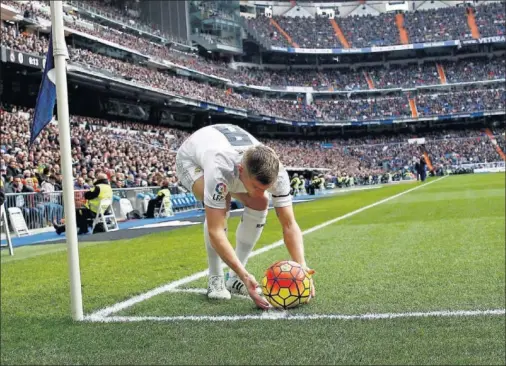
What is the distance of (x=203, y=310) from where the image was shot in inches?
179

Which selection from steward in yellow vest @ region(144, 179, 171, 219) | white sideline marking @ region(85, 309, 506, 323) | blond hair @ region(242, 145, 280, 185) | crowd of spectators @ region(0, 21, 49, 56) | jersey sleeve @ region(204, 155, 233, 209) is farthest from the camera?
crowd of spectators @ region(0, 21, 49, 56)

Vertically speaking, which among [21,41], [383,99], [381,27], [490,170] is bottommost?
[490,170]

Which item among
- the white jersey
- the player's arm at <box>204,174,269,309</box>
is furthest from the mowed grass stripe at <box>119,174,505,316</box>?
the white jersey

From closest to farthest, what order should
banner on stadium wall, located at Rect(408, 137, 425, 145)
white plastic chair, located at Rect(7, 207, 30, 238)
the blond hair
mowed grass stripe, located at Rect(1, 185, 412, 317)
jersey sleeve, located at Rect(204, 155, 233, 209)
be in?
the blond hair → jersey sleeve, located at Rect(204, 155, 233, 209) → mowed grass stripe, located at Rect(1, 185, 412, 317) → white plastic chair, located at Rect(7, 207, 30, 238) → banner on stadium wall, located at Rect(408, 137, 425, 145)

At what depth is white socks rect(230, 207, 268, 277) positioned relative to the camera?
4.71 m

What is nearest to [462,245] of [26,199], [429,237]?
[429,237]

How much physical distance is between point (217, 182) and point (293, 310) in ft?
3.94

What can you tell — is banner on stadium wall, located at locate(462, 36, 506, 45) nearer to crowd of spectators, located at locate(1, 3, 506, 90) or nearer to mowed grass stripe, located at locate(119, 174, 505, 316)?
crowd of spectators, located at locate(1, 3, 506, 90)

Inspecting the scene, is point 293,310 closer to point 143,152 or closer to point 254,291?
point 254,291

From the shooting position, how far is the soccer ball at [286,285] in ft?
14.1

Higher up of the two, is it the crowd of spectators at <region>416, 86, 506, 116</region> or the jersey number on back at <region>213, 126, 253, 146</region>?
the crowd of spectators at <region>416, 86, 506, 116</region>

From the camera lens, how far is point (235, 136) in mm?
4574

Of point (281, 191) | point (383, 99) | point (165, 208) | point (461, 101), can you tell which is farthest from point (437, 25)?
point (281, 191)

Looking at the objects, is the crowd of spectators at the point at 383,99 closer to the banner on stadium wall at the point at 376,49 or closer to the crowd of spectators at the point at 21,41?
the banner on stadium wall at the point at 376,49
